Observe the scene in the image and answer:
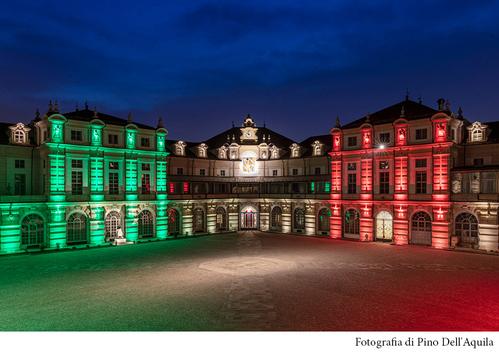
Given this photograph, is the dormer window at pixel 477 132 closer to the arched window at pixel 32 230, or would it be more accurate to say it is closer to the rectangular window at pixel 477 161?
the rectangular window at pixel 477 161

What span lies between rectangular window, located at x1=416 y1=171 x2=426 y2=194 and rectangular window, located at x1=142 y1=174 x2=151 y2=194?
34.3 meters

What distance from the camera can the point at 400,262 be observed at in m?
36.1

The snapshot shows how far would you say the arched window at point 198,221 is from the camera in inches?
2281

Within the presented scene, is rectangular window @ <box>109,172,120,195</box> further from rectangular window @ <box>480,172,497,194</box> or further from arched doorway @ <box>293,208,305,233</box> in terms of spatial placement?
rectangular window @ <box>480,172,497,194</box>

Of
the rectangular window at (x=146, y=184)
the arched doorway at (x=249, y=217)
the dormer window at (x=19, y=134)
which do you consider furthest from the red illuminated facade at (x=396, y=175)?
the dormer window at (x=19, y=134)

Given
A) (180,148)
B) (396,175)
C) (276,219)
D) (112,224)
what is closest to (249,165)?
(276,219)

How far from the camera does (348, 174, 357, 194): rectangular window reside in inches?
2069

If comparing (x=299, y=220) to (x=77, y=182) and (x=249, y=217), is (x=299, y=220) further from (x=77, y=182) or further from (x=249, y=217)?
(x=77, y=182)

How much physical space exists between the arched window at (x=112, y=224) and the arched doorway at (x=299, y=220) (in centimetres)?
2534

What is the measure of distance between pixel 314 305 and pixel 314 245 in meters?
23.9

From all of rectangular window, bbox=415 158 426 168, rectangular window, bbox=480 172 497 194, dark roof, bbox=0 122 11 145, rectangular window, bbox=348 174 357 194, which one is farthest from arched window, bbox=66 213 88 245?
rectangular window, bbox=480 172 497 194

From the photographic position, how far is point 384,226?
49688 millimetres

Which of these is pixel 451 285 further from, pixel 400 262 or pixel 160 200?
pixel 160 200

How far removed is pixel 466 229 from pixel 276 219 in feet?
88.2
